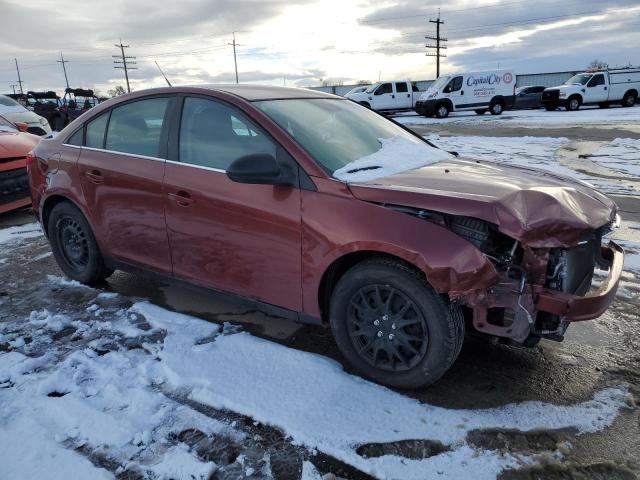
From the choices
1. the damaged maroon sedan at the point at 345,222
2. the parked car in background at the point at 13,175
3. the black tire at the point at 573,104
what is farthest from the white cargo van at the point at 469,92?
the damaged maroon sedan at the point at 345,222

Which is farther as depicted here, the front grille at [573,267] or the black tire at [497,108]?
the black tire at [497,108]

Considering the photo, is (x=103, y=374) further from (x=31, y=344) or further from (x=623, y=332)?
(x=623, y=332)

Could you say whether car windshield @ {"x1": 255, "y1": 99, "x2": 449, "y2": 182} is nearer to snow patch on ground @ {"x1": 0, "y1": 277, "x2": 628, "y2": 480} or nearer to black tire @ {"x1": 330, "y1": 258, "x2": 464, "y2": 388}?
black tire @ {"x1": 330, "y1": 258, "x2": 464, "y2": 388}

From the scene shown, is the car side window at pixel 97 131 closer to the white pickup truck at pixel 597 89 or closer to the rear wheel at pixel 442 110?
the rear wheel at pixel 442 110

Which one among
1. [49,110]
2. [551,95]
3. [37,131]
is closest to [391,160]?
[37,131]

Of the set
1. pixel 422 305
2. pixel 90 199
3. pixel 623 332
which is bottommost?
pixel 623 332

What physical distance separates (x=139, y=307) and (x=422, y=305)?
234cm

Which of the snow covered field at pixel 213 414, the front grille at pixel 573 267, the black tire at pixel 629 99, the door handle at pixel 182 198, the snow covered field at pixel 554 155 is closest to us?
the snow covered field at pixel 213 414

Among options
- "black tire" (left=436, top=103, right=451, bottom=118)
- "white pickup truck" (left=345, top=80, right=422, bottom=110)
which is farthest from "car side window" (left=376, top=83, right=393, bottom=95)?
"black tire" (left=436, top=103, right=451, bottom=118)

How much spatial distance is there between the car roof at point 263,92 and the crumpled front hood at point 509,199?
3.72 ft

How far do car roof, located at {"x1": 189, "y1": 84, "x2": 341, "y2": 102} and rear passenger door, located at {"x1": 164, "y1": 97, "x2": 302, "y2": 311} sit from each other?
17 cm

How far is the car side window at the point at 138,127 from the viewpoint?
370 cm

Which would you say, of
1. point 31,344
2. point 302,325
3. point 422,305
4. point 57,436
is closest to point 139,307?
point 31,344

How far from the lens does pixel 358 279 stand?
2.78m
